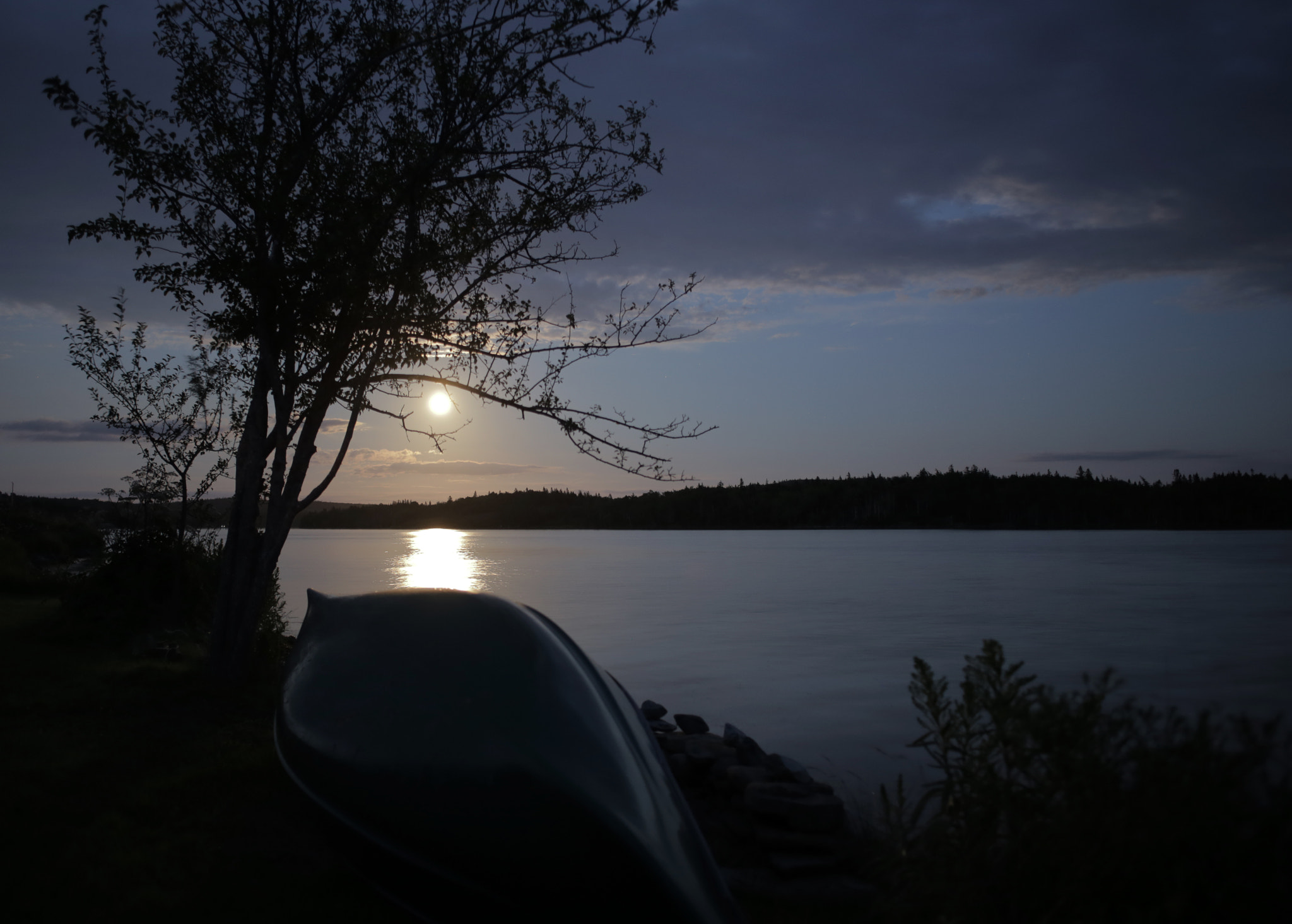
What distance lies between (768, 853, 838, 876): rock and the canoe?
59.5 inches

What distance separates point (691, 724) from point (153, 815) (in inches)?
222

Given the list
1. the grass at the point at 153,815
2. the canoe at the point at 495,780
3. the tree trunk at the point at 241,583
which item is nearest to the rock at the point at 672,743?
the canoe at the point at 495,780

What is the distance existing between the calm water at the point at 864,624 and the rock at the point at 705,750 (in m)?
1.48

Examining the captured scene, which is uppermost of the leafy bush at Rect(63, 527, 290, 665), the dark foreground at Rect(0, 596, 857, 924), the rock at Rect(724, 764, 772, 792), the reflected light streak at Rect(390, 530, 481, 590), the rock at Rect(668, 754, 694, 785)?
the leafy bush at Rect(63, 527, 290, 665)

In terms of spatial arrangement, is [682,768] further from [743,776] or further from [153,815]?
[153,815]

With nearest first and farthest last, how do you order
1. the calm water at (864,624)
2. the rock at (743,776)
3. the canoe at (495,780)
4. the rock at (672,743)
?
the canoe at (495,780)
the rock at (743,776)
the rock at (672,743)
the calm water at (864,624)

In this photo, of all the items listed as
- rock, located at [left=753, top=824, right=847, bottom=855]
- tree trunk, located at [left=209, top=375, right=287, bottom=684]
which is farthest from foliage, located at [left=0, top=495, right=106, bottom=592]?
rock, located at [left=753, top=824, right=847, bottom=855]

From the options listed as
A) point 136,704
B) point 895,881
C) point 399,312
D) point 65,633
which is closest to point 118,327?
point 65,633

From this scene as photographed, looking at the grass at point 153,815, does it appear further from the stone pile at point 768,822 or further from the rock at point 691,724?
the rock at point 691,724

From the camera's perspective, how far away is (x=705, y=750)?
7207 mm

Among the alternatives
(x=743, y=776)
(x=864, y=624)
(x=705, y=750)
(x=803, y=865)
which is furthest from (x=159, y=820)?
(x=864, y=624)

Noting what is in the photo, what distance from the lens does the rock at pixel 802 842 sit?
17.4 feet

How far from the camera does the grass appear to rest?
3771 millimetres

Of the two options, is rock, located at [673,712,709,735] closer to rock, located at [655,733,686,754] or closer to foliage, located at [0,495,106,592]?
rock, located at [655,733,686,754]
